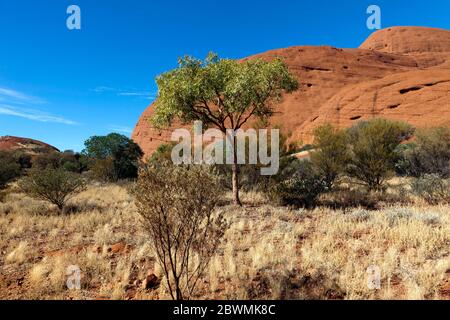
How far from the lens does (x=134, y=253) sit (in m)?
6.05

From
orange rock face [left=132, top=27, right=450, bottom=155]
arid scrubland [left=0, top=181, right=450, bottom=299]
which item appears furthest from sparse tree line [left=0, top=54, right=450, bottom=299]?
orange rock face [left=132, top=27, right=450, bottom=155]

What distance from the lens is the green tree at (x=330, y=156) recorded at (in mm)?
13375

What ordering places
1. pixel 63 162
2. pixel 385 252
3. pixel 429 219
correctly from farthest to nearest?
pixel 63 162 → pixel 429 219 → pixel 385 252

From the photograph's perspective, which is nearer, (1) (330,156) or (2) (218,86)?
(2) (218,86)

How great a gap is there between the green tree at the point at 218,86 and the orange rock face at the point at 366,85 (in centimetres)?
1780

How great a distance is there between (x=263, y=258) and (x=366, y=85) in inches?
2108

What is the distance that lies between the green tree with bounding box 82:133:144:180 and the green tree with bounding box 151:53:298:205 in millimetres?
14774

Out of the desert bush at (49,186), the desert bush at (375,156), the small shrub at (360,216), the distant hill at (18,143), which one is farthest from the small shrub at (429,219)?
the distant hill at (18,143)

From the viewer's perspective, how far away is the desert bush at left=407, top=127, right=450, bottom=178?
17125mm

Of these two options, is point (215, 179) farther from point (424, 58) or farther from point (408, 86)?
point (424, 58)

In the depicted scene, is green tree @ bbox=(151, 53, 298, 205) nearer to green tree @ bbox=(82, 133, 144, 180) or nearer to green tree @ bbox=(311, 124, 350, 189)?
green tree @ bbox=(311, 124, 350, 189)

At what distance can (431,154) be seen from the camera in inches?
699

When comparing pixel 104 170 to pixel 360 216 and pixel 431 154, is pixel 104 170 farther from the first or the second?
pixel 431 154

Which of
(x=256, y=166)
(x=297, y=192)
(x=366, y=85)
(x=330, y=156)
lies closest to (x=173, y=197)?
(x=297, y=192)
